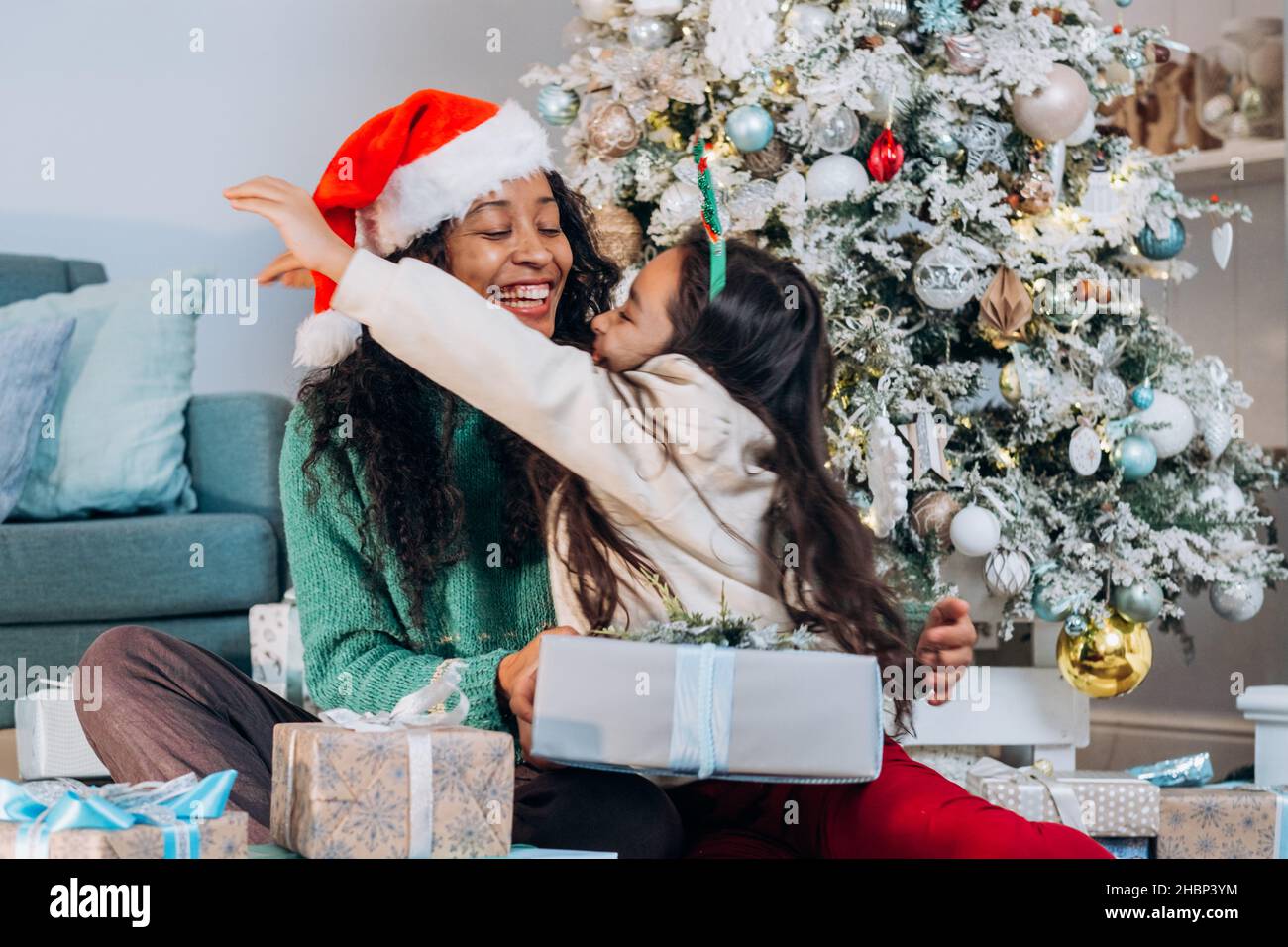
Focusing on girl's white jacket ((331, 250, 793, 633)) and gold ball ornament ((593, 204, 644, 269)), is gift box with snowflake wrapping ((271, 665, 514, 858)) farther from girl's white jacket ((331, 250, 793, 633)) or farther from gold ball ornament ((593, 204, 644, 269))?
gold ball ornament ((593, 204, 644, 269))

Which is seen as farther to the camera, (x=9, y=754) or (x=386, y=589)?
(x=9, y=754)

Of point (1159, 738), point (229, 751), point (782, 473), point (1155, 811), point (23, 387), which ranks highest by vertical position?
point (23, 387)

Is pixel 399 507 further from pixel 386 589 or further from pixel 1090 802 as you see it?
pixel 1090 802

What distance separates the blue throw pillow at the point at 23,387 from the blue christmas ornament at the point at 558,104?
71 centimetres

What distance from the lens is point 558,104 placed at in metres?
1.65

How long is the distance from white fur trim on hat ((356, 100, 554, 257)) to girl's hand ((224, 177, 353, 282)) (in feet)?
0.22

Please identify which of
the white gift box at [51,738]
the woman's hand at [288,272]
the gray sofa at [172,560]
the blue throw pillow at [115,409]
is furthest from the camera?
the blue throw pillow at [115,409]

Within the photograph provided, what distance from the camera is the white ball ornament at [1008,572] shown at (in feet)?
5.21

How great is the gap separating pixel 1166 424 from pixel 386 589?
3.18ft

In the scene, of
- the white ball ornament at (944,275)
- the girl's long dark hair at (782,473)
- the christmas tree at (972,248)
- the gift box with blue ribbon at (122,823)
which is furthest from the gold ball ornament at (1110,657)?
the gift box with blue ribbon at (122,823)

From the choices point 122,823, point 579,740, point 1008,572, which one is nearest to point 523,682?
point 579,740

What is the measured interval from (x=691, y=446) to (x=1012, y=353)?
0.67 metres

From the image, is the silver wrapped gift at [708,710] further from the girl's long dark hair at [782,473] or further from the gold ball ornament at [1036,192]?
the gold ball ornament at [1036,192]
